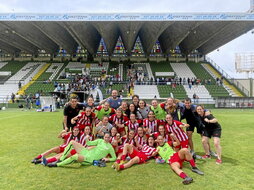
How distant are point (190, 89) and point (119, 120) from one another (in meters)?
25.6

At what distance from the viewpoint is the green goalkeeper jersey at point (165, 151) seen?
5011 mm

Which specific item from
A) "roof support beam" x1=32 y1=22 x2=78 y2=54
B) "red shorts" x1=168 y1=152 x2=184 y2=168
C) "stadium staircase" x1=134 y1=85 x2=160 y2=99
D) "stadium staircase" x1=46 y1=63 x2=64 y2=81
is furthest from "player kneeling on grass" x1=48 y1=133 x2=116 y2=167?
"stadium staircase" x1=46 y1=63 x2=64 y2=81

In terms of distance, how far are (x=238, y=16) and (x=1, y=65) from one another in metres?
41.1

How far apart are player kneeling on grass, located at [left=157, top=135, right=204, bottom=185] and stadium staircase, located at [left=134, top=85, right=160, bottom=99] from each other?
2328cm

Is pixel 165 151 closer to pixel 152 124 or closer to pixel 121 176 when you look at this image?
pixel 152 124

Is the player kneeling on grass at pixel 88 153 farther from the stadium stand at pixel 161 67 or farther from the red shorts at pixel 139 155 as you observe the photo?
the stadium stand at pixel 161 67

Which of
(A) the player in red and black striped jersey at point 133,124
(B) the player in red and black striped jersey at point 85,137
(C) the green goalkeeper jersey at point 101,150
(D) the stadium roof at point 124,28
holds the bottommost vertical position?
(C) the green goalkeeper jersey at point 101,150

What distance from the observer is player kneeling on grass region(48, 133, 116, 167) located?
15.7 feet

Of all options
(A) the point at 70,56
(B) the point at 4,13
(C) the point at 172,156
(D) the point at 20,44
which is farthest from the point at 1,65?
(C) the point at 172,156

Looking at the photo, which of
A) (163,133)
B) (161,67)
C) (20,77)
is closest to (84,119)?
(163,133)

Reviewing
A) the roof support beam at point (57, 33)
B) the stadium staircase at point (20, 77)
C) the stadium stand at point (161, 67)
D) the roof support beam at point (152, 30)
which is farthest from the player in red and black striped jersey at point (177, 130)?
the stadium stand at point (161, 67)

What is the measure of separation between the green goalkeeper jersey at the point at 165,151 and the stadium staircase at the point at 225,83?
27.2 metres

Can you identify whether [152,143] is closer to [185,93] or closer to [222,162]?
[222,162]

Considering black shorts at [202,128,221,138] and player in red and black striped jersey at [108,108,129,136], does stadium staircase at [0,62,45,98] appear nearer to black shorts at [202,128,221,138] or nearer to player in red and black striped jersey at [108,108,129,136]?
player in red and black striped jersey at [108,108,129,136]
